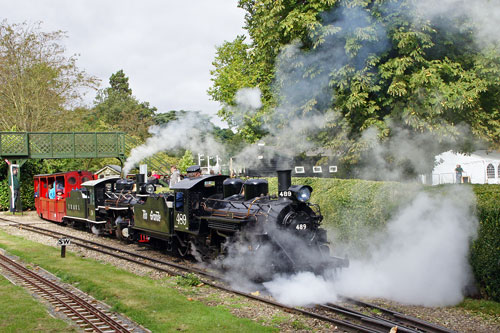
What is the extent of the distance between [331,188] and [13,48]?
1114 inches

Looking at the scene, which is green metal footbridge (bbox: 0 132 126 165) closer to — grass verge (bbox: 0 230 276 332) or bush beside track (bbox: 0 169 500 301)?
bush beside track (bbox: 0 169 500 301)

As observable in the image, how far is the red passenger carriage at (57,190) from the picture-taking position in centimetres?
2244

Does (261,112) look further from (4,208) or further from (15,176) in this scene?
(4,208)

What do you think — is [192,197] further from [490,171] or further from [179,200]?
[490,171]

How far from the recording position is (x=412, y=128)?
15.8 meters

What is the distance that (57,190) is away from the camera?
75.6 feet

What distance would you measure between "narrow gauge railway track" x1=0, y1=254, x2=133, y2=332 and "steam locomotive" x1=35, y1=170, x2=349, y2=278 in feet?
10.9

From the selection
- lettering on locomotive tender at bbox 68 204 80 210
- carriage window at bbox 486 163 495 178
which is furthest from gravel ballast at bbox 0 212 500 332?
carriage window at bbox 486 163 495 178

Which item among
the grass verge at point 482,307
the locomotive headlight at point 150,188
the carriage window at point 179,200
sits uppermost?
the locomotive headlight at point 150,188

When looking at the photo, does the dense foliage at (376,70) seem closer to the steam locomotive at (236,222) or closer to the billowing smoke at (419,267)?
the steam locomotive at (236,222)

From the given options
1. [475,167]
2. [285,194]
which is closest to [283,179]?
[285,194]

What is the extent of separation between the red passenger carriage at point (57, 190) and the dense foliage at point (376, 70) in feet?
35.6

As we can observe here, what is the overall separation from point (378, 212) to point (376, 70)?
6.10 meters

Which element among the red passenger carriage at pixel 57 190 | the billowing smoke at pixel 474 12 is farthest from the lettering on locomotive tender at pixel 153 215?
the billowing smoke at pixel 474 12
